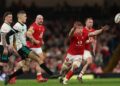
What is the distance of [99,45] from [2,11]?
5.37 m

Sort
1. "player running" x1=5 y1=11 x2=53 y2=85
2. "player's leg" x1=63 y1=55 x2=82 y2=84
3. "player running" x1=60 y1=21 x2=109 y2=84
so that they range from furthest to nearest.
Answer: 1. "player running" x1=60 y1=21 x2=109 y2=84
2. "player's leg" x1=63 y1=55 x2=82 y2=84
3. "player running" x1=5 y1=11 x2=53 y2=85

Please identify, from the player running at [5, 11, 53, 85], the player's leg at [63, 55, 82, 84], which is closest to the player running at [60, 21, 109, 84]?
the player's leg at [63, 55, 82, 84]

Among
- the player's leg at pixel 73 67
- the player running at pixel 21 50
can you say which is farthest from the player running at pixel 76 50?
the player running at pixel 21 50

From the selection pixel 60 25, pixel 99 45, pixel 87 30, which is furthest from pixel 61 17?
pixel 87 30

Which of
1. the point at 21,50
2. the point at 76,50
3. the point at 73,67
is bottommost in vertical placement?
the point at 73,67

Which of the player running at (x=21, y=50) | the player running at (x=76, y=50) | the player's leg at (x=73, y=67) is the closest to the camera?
the player running at (x=21, y=50)

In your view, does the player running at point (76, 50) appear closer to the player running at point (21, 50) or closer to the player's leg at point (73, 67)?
the player's leg at point (73, 67)

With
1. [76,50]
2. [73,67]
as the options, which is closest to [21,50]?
[73,67]

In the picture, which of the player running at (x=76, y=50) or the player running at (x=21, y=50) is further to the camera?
the player running at (x=76, y=50)

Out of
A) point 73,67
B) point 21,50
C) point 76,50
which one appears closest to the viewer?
point 21,50

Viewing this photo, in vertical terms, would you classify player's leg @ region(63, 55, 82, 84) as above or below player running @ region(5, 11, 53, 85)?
below

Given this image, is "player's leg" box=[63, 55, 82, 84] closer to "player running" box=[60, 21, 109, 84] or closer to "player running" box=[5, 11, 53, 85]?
"player running" box=[60, 21, 109, 84]

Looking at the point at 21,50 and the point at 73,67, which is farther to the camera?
the point at 73,67

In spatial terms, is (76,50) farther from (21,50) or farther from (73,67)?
(21,50)
